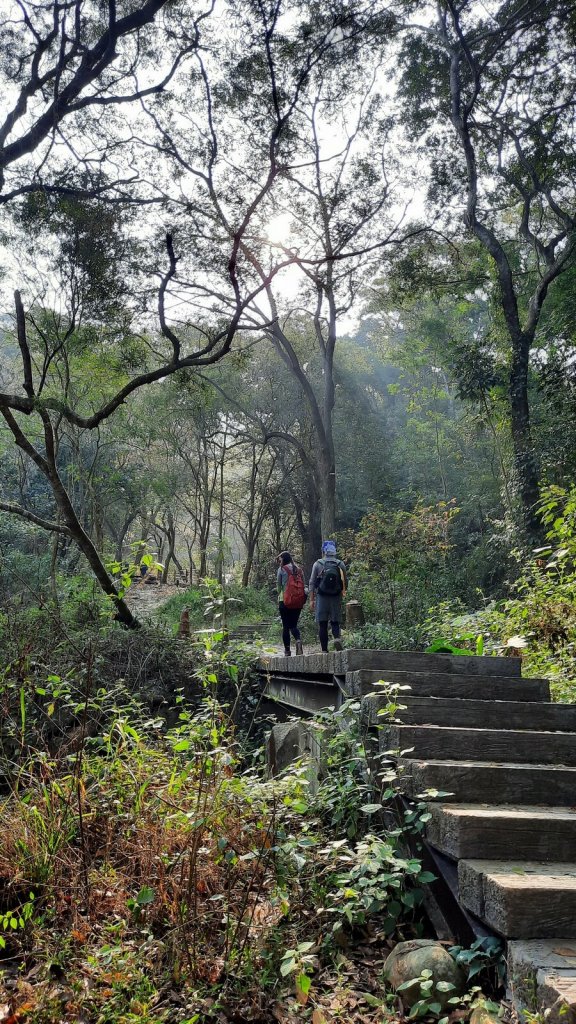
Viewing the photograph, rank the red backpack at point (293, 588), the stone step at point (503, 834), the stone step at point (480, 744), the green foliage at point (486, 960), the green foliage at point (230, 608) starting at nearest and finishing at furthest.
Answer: the green foliage at point (486, 960)
the stone step at point (503, 834)
the stone step at point (480, 744)
the red backpack at point (293, 588)
the green foliage at point (230, 608)

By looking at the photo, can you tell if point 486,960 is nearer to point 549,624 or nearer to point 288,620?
point 549,624

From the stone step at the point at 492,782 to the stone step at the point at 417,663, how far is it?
1142 mm

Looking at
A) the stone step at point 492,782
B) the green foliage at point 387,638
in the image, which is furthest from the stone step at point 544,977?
the green foliage at point 387,638

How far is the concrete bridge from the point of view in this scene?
2410mm

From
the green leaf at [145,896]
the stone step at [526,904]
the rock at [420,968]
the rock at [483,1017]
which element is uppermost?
the stone step at [526,904]

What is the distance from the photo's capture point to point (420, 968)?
107 inches

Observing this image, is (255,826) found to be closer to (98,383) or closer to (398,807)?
(398,807)

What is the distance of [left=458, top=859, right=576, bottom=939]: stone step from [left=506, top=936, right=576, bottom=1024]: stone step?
4 cm

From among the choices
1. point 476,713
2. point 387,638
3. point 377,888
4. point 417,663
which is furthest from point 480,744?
point 387,638

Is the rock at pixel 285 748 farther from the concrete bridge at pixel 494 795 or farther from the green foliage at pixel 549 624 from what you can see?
the green foliage at pixel 549 624

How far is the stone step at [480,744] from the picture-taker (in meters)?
3.71

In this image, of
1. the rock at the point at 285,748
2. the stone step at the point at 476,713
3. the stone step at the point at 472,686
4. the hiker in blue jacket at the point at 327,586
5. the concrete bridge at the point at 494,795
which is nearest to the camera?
the concrete bridge at the point at 494,795

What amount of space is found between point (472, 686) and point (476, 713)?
459 millimetres

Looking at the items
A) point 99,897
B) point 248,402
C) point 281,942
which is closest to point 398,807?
point 281,942
